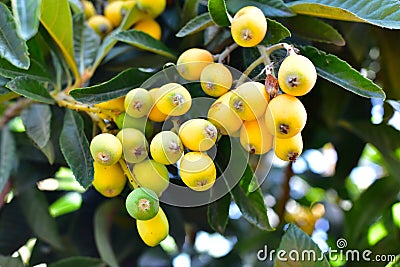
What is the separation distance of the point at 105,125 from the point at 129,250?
526 millimetres

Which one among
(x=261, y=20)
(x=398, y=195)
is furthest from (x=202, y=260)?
(x=261, y=20)

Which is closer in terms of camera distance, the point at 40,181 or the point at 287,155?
the point at 287,155

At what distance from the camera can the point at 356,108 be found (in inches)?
48.6

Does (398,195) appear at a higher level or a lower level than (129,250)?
higher

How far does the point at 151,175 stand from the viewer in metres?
0.71

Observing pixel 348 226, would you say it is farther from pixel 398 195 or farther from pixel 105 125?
pixel 105 125

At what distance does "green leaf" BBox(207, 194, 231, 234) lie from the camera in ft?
2.84

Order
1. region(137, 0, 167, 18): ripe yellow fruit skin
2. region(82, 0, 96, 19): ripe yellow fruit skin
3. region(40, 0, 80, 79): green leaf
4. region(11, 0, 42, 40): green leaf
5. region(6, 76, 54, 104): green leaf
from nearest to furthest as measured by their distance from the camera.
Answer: region(11, 0, 42, 40): green leaf, region(6, 76, 54, 104): green leaf, region(40, 0, 80, 79): green leaf, region(137, 0, 167, 18): ripe yellow fruit skin, region(82, 0, 96, 19): ripe yellow fruit skin

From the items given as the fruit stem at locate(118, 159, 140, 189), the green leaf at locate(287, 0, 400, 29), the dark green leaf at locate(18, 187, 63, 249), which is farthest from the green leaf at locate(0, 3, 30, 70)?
the dark green leaf at locate(18, 187, 63, 249)

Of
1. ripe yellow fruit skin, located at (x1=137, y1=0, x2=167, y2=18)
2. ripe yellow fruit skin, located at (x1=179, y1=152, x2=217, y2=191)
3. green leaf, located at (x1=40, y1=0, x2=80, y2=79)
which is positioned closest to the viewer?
ripe yellow fruit skin, located at (x1=179, y1=152, x2=217, y2=191)

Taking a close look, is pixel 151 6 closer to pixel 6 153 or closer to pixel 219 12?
pixel 219 12

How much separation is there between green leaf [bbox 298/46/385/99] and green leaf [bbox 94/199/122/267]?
508 millimetres

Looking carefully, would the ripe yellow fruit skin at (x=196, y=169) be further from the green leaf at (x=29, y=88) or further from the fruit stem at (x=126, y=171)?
the green leaf at (x=29, y=88)

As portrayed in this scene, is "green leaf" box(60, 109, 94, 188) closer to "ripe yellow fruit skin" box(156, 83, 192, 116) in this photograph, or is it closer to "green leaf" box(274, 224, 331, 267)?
"ripe yellow fruit skin" box(156, 83, 192, 116)
